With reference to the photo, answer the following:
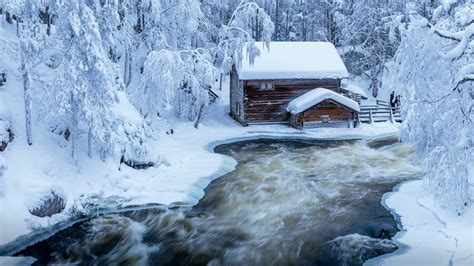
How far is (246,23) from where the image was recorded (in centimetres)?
2323

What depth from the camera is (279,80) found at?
27562 millimetres

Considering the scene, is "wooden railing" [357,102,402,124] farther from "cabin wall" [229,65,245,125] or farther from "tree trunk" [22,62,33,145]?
"tree trunk" [22,62,33,145]

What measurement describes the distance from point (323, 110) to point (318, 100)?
918 mm

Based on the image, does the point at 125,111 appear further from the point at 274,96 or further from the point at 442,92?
the point at 274,96

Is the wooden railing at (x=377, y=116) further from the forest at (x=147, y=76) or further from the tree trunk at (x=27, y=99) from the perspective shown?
the tree trunk at (x=27, y=99)

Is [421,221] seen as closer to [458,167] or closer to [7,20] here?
[458,167]

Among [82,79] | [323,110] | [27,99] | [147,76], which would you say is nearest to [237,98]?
[323,110]

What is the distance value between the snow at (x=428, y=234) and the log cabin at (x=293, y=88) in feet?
43.6

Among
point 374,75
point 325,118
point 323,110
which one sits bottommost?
point 325,118

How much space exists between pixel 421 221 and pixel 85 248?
29.0 feet

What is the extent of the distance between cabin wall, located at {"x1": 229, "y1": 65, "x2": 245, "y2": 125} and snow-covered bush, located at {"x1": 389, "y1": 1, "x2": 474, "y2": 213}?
1678 cm

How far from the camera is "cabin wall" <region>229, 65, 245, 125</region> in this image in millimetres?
27969

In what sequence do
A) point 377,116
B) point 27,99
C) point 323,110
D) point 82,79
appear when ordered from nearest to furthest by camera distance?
point 82,79 → point 27,99 → point 323,110 → point 377,116

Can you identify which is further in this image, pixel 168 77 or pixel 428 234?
pixel 168 77
